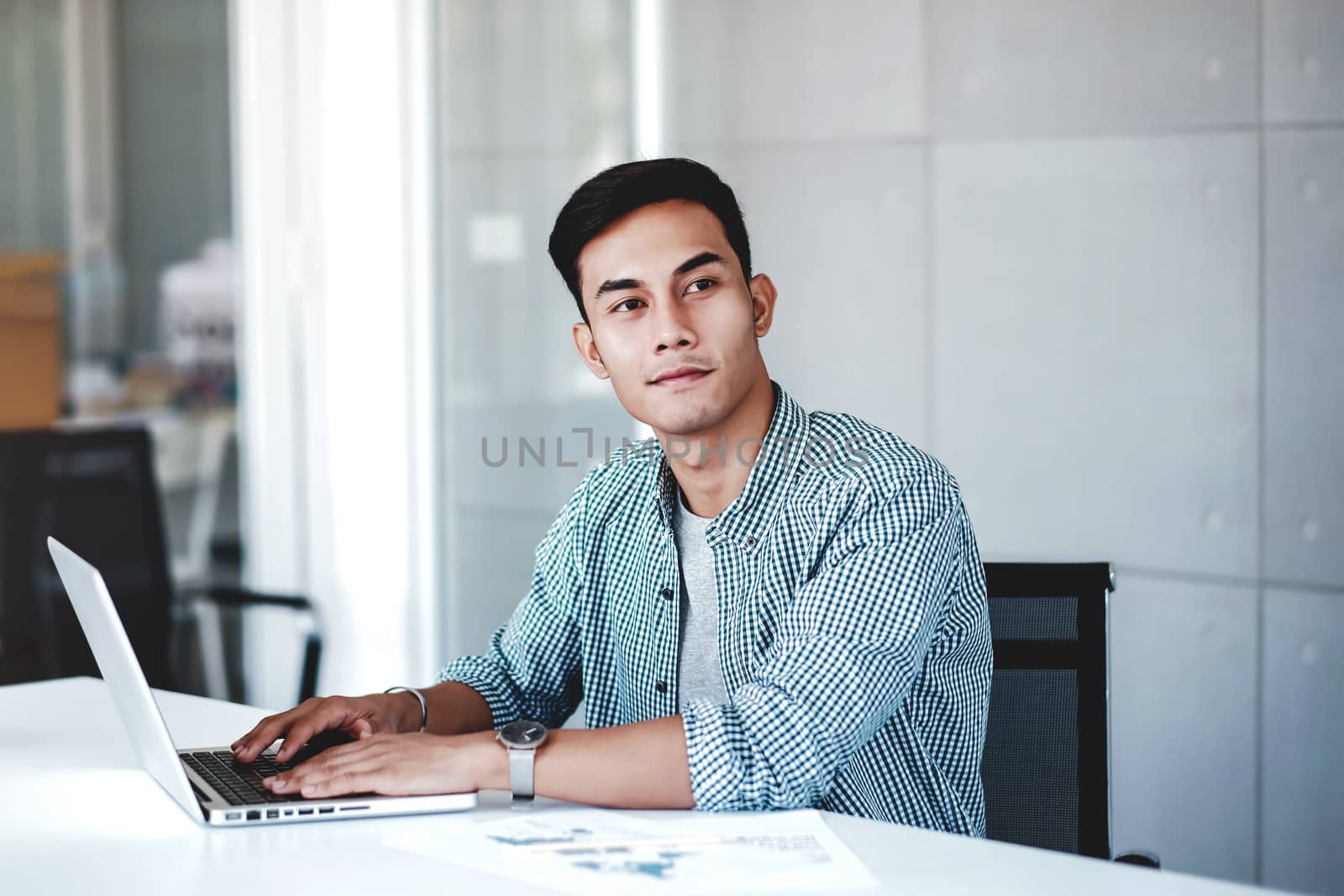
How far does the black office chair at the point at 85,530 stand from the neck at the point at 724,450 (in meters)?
1.74

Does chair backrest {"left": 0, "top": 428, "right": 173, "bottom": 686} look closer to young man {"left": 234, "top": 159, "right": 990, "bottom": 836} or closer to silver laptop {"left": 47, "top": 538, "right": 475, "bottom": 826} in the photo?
young man {"left": 234, "top": 159, "right": 990, "bottom": 836}

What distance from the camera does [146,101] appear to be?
12.8 ft

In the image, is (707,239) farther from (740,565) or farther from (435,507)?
(435,507)

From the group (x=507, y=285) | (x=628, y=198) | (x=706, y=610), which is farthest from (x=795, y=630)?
(x=507, y=285)

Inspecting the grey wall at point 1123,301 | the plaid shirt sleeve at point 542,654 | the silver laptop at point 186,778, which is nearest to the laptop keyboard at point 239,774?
the silver laptop at point 186,778

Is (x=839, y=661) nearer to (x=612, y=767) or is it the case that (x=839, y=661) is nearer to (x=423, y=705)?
(x=612, y=767)

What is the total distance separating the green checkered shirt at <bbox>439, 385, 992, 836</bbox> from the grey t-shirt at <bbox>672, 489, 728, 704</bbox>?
0.02 metres

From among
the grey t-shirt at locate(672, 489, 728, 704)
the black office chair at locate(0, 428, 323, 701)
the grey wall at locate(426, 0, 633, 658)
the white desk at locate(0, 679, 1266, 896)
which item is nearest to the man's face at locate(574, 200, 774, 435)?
the grey t-shirt at locate(672, 489, 728, 704)

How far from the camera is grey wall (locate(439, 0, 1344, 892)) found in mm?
2787

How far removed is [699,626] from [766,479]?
0.74 ft

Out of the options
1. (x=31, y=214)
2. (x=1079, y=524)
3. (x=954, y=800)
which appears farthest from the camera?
(x=31, y=214)

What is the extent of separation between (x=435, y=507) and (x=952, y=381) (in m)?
1.65

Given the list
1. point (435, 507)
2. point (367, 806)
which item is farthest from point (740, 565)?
point (435, 507)

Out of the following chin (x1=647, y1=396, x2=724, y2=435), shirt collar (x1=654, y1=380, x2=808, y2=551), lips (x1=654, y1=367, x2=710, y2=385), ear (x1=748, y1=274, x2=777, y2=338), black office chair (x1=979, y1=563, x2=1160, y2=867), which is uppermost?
ear (x1=748, y1=274, x2=777, y2=338)
